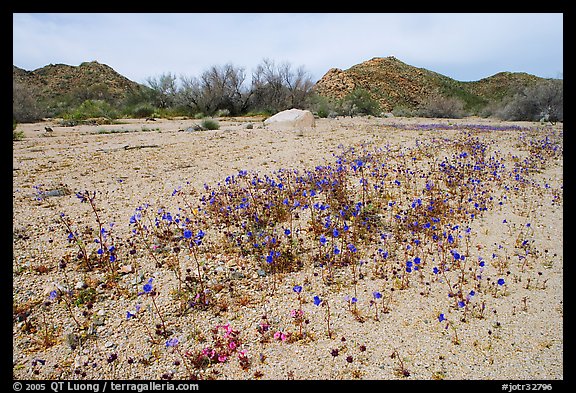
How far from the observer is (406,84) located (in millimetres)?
50375

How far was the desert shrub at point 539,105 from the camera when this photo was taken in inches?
663

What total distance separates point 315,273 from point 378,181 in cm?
292

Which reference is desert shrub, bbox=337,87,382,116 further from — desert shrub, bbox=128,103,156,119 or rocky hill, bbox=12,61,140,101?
rocky hill, bbox=12,61,140,101

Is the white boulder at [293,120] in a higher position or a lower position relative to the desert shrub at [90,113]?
lower

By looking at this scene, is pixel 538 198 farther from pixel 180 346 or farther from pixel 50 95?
pixel 50 95

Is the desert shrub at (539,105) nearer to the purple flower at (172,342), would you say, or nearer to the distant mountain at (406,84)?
the purple flower at (172,342)

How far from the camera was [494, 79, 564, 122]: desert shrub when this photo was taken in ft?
55.3

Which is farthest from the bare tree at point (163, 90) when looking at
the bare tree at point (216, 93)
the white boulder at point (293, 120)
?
the white boulder at point (293, 120)

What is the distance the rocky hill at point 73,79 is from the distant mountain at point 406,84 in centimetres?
2849

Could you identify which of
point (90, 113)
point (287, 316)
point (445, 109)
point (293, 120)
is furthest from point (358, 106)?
point (287, 316)

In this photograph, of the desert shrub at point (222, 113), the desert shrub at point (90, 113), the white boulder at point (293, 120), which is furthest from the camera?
the desert shrub at point (222, 113)

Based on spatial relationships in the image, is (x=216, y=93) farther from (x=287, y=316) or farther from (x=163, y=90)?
(x=287, y=316)

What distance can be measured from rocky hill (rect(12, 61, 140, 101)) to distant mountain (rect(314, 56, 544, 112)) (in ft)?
→ 93.5

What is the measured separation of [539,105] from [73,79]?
53.7 meters
